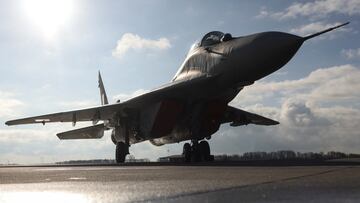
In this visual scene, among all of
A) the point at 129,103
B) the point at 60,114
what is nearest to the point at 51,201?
the point at 129,103

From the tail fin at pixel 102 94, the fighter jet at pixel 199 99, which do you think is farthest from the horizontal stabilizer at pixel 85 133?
the tail fin at pixel 102 94

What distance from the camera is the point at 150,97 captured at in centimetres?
2153

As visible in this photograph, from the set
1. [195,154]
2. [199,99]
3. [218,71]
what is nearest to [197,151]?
[195,154]

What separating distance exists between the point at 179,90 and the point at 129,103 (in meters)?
3.57

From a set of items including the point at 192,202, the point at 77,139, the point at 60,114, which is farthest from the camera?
the point at 77,139

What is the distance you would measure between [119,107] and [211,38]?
6.53 metres

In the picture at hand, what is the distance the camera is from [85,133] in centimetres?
3066

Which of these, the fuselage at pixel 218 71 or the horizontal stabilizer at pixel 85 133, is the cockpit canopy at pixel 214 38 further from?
the horizontal stabilizer at pixel 85 133

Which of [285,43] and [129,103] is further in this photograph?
[129,103]

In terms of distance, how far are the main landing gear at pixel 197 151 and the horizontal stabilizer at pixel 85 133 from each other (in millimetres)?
10495

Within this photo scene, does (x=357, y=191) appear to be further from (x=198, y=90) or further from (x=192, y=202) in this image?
(x=198, y=90)

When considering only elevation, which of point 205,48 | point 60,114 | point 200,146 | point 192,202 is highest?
point 205,48

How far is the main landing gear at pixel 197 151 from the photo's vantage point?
19938 millimetres

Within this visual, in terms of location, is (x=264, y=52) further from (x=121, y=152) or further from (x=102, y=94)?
(x=102, y=94)
